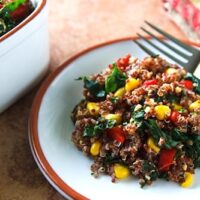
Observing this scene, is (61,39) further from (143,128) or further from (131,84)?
(143,128)

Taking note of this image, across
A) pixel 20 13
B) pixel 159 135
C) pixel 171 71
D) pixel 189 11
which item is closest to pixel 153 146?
pixel 159 135

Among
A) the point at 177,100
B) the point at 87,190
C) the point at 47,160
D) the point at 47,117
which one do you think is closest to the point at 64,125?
the point at 47,117

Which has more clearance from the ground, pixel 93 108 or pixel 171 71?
pixel 171 71

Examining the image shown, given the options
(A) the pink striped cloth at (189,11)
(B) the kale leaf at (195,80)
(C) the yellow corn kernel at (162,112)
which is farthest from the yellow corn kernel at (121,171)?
(A) the pink striped cloth at (189,11)

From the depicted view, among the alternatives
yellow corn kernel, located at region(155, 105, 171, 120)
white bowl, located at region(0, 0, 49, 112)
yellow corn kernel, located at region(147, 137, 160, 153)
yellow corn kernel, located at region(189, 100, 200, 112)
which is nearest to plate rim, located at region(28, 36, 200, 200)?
white bowl, located at region(0, 0, 49, 112)

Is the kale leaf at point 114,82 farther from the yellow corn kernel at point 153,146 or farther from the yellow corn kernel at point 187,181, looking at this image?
the yellow corn kernel at point 187,181
